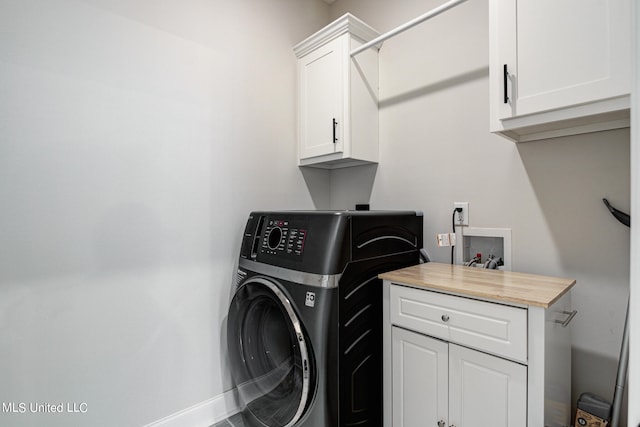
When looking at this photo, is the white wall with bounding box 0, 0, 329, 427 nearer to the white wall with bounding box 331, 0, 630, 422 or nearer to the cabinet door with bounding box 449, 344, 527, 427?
the white wall with bounding box 331, 0, 630, 422

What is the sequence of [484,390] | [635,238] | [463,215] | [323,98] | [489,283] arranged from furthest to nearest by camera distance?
[323,98]
[463,215]
[489,283]
[484,390]
[635,238]

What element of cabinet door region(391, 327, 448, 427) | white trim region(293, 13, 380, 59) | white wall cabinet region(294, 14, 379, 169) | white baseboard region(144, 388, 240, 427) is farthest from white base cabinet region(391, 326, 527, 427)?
white trim region(293, 13, 380, 59)

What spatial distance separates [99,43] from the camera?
4.65 feet

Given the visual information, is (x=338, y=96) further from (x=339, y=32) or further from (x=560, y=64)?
(x=560, y=64)

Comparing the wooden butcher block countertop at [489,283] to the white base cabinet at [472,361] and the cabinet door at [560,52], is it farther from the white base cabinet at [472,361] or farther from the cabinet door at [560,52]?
the cabinet door at [560,52]

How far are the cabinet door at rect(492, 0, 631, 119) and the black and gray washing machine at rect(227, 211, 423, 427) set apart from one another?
753mm

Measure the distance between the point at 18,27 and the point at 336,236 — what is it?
1.51 metres

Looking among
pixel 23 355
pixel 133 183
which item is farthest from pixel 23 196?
pixel 23 355

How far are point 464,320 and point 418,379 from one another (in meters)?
0.33

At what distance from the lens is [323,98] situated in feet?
6.59

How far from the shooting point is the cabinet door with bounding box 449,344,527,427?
40.2 inches

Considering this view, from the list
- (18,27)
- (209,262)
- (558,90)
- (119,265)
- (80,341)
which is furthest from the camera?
(209,262)

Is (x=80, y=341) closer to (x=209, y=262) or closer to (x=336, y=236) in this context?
(x=209, y=262)

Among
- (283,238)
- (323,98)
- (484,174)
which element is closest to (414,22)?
(323,98)
